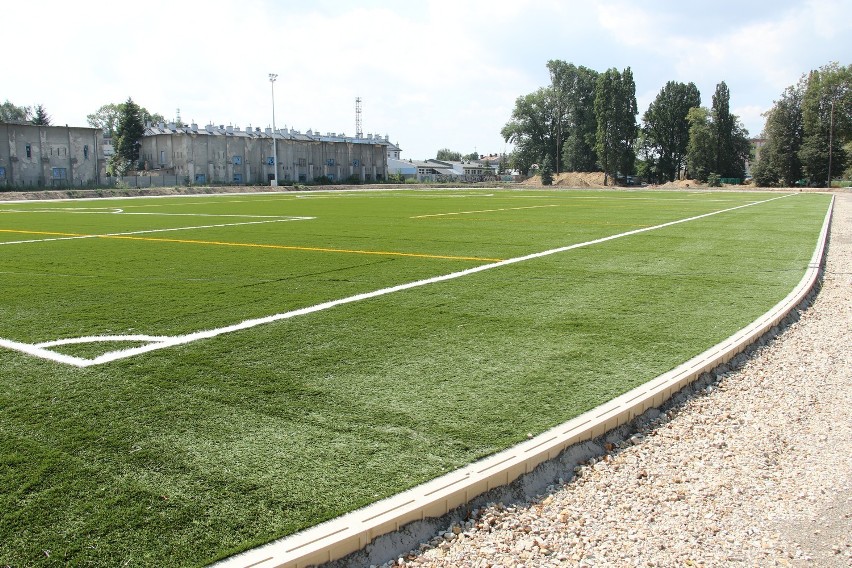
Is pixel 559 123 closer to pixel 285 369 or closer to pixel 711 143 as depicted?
pixel 711 143

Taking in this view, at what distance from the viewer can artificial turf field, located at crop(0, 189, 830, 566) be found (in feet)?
11.4

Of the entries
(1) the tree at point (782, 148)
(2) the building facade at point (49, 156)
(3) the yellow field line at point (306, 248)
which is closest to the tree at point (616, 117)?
(1) the tree at point (782, 148)

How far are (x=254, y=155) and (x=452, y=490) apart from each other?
94809 mm

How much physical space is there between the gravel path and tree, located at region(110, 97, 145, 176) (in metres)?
96.1

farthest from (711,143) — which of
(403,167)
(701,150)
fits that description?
(403,167)

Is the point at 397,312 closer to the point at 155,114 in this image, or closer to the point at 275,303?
the point at 275,303

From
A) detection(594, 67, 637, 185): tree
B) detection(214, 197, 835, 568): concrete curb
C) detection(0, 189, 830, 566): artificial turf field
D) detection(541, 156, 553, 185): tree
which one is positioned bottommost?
detection(214, 197, 835, 568): concrete curb

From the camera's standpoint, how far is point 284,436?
4.37m

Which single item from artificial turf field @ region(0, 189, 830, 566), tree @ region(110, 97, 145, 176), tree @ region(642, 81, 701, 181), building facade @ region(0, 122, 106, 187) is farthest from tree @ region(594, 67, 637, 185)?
artificial turf field @ region(0, 189, 830, 566)

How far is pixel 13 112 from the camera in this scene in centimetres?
14225

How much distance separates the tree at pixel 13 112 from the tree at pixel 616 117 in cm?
11390

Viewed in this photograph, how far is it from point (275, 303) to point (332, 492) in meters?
5.08

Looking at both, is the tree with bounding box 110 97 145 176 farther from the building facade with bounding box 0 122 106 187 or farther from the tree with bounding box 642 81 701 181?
the tree with bounding box 642 81 701 181

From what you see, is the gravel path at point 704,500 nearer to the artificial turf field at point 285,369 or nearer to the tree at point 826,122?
the artificial turf field at point 285,369
